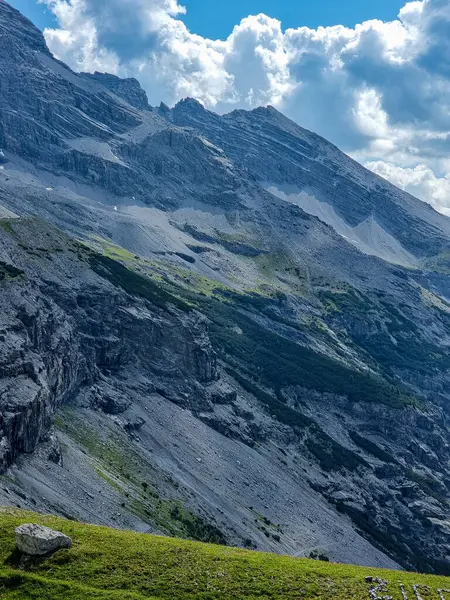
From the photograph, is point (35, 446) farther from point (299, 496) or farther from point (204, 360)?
point (204, 360)

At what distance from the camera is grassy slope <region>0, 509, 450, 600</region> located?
1379 inches

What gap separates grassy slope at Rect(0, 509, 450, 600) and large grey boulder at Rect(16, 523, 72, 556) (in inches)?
23.4

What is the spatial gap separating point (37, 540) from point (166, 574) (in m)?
8.20

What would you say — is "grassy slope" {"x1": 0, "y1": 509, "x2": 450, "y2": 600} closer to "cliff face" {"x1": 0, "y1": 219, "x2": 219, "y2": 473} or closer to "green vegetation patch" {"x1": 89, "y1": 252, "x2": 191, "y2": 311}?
"cliff face" {"x1": 0, "y1": 219, "x2": 219, "y2": 473}

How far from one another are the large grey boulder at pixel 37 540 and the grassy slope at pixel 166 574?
595 mm

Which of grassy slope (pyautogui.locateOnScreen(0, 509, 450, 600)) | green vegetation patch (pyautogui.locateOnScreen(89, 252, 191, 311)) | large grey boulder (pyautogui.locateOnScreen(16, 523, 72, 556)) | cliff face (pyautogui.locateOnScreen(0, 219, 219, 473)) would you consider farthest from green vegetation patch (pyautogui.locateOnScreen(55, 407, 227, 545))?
green vegetation patch (pyautogui.locateOnScreen(89, 252, 191, 311))

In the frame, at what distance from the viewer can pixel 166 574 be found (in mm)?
37875

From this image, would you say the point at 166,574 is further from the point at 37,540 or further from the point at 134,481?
the point at 134,481

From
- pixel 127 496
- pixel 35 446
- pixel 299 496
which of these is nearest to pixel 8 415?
pixel 35 446

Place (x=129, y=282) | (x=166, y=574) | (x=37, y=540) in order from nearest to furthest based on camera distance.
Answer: (x=37, y=540) < (x=166, y=574) < (x=129, y=282)

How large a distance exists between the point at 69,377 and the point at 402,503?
319 ft

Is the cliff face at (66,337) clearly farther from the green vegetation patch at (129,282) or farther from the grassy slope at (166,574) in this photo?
the grassy slope at (166,574)

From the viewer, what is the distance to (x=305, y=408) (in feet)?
624

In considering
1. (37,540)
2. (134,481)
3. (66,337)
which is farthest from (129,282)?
(37,540)
